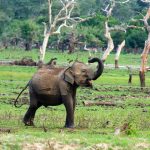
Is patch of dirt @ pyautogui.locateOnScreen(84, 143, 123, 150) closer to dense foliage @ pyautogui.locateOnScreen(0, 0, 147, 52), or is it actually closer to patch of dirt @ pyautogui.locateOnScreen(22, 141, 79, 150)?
patch of dirt @ pyautogui.locateOnScreen(22, 141, 79, 150)

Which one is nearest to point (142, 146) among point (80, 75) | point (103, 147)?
point (103, 147)

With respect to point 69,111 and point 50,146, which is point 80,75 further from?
point 50,146

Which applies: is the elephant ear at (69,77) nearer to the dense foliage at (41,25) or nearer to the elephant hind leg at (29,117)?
the elephant hind leg at (29,117)

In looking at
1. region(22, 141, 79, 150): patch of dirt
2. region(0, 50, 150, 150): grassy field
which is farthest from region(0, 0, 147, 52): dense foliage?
region(22, 141, 79, 150): patch of dirt

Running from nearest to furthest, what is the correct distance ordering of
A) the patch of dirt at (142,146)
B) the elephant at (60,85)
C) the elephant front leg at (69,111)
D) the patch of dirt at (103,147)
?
1. the patch of dirt at (103,147)
2. the patch of dirt at (142,146)
3. the elephant front leg at (69,111)
4. the elephant at (60,85)

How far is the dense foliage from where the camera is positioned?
241 feet

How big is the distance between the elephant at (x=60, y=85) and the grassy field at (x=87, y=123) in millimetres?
508

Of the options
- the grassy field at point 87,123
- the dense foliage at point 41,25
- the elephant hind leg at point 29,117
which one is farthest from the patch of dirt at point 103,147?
the dense foliage at point 41,25

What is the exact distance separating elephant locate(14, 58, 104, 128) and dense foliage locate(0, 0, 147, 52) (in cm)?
4675

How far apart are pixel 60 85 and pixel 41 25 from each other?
64.9 metres

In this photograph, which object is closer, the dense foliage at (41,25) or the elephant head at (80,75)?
the elephant head at (80,75)

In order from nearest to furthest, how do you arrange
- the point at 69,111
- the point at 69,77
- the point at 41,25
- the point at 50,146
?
the point at 50,146 → the point at 69,111 → the point at 69,77 → the point at 41,25

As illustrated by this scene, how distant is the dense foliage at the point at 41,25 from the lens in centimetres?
7331

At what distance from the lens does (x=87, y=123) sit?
52.5 feet
